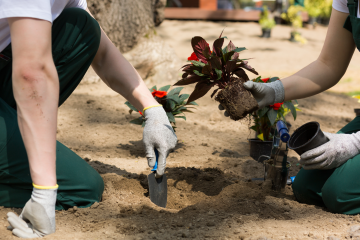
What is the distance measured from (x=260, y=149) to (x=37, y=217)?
6.06ft

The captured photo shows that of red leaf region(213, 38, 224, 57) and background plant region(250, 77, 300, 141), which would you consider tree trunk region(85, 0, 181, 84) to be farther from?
red leaf region(213, 38, 224, 57)

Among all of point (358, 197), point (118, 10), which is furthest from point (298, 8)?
point (358, 197)

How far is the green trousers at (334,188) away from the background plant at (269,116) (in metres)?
0.66

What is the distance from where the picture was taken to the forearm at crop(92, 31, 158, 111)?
2.05 m

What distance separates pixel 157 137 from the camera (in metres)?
1.92

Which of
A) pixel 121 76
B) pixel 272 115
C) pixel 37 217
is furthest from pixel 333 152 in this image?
pixel 37 217

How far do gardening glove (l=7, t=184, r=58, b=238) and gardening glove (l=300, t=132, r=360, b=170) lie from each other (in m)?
1.26

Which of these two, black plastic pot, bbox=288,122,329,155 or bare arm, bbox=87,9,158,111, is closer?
black plastic pot, bbox=288,122,329,155

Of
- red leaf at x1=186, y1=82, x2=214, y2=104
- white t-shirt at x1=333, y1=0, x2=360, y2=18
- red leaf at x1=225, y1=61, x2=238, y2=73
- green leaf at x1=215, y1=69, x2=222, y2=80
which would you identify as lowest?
red leaf at x1=186, y1=82, x2=214, y2=104

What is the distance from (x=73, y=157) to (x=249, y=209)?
101 centimetres

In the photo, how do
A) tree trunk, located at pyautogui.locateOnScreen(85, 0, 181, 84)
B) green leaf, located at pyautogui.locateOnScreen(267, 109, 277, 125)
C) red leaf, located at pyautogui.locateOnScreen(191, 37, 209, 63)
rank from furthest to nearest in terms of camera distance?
tree trunk, located at pyautogui.locateOnScreen(85, 0, 181, 84) → green leaf, located at pyautogui.locateOnScreen(267, 109, 277, 125) → red leaf, located at pyautogui.locateOnScreen(191, 37, 209, 63)

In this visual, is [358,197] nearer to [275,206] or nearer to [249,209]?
[275,206]

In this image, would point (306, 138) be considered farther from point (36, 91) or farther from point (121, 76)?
point (36, 91)

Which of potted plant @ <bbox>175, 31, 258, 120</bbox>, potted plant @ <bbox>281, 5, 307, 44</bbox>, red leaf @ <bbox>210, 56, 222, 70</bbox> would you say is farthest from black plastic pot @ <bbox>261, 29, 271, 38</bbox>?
red leaf @ <bbox>210, 56, 222, 70</bbox>
